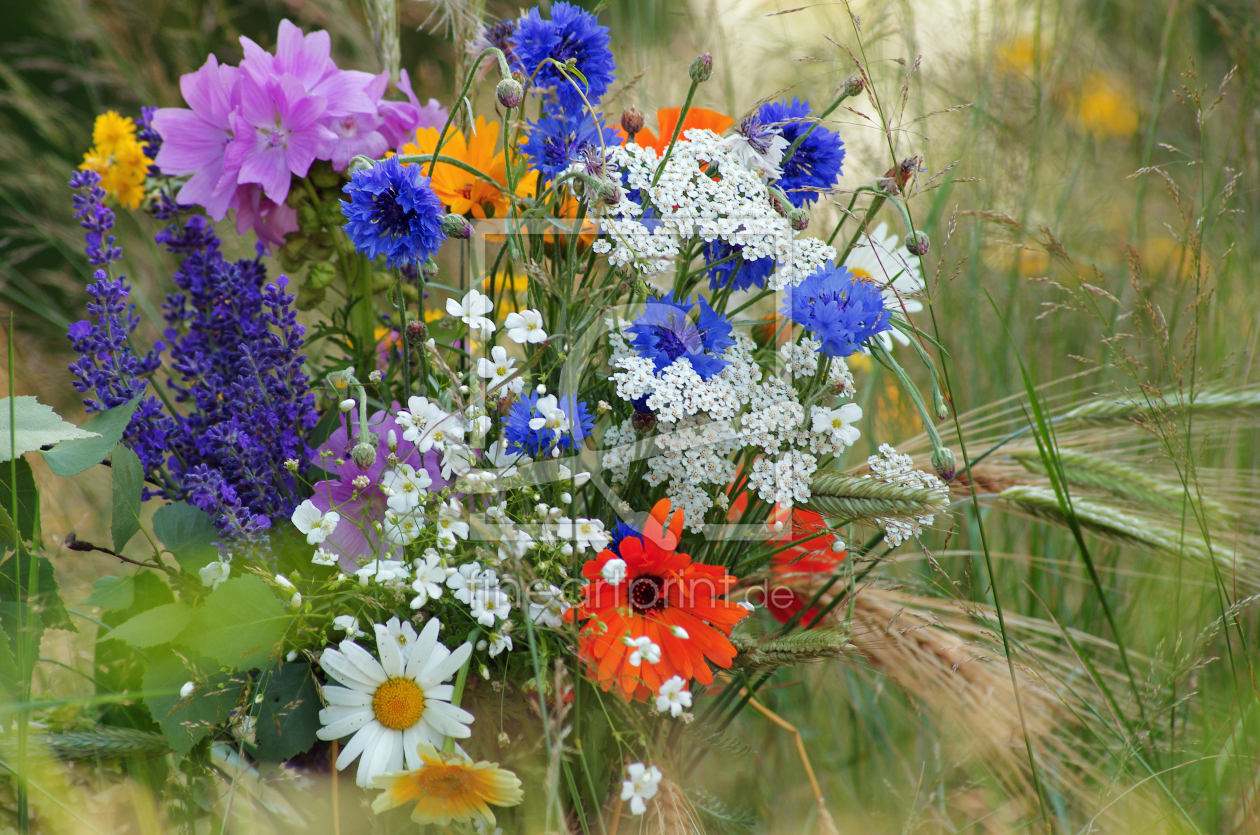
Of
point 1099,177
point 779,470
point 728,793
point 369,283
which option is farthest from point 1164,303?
point 369,283

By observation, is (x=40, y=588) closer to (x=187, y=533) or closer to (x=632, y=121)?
(x=187, y=533)

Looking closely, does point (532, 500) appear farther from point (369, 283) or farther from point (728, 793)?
point (728, 793)

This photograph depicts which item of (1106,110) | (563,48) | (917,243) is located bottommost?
(917,243)

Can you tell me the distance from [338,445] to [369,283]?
0.60 ft

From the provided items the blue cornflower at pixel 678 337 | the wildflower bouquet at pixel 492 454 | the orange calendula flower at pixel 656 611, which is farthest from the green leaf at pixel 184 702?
the blue cornflower at pixel 678 337

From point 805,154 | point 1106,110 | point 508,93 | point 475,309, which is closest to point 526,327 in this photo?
point 475,309

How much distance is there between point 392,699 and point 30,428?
33cm

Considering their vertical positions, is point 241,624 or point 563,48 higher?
point 563,48

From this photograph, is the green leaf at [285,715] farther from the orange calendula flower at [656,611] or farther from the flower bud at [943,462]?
the flower bud at [943,462]

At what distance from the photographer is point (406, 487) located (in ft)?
1.78

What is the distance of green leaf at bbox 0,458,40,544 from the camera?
599mm

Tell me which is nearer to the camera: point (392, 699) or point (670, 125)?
point (392, 699)

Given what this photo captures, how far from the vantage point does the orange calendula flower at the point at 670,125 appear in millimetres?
634

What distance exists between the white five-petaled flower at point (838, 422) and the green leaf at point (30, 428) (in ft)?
1.61
